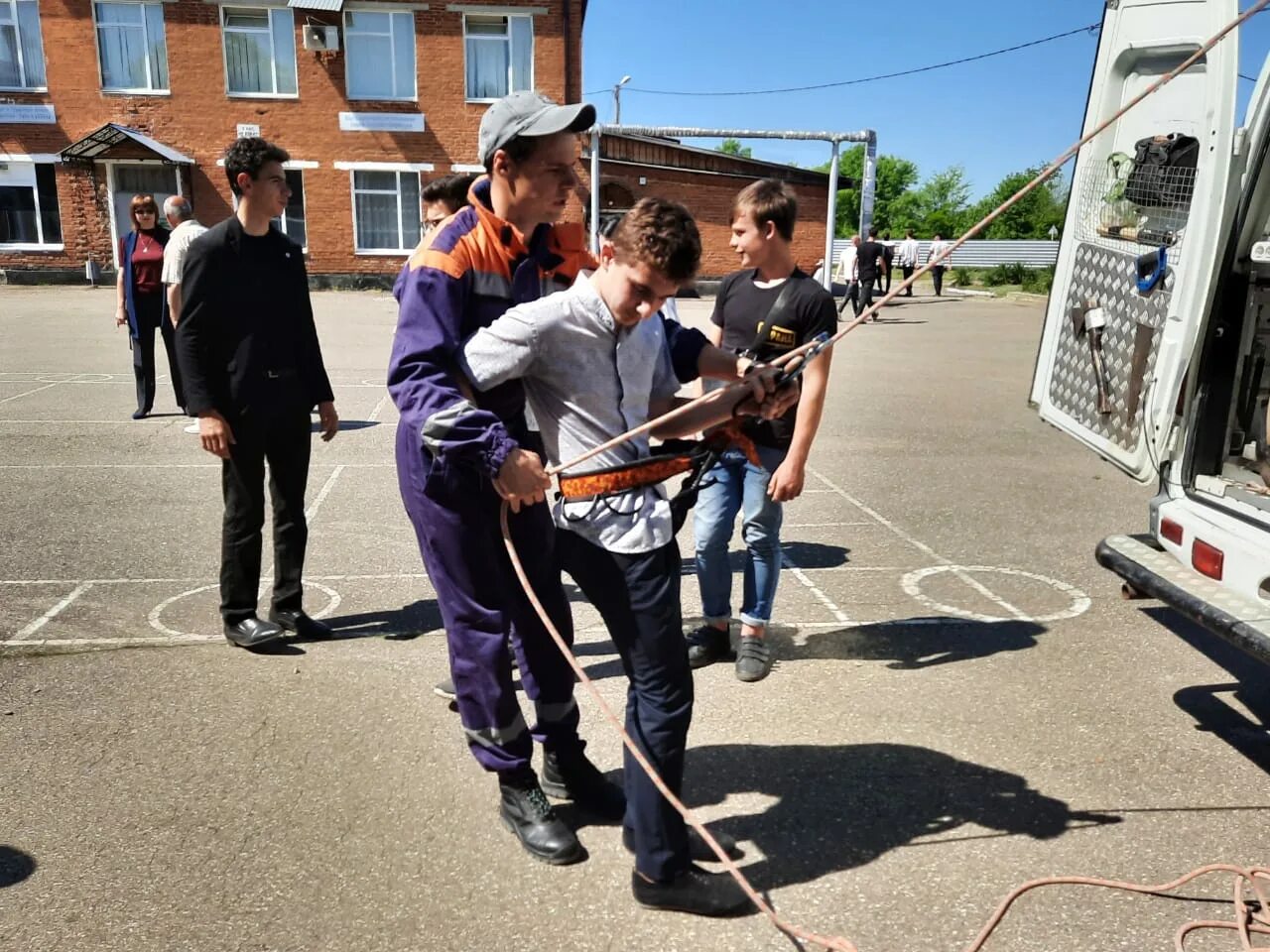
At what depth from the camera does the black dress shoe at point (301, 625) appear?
4590mm

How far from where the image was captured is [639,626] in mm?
2627

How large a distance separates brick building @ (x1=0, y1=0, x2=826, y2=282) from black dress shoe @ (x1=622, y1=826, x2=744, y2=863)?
26.1 metres

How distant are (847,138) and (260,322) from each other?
71.9 feet

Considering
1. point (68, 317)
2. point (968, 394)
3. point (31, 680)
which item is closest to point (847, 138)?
point (968, 394)

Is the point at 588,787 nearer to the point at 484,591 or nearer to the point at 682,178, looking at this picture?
the point at 484,591

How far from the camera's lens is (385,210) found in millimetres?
28125

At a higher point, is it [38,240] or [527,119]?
[527,119]

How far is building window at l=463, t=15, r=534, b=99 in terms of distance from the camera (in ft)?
89.2

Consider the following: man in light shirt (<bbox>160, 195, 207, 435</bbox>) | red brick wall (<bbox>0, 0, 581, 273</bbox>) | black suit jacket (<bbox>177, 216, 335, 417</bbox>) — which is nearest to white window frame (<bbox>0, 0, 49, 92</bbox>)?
red brick wall (<bbox>0, 0, 581, 273</bbox>)

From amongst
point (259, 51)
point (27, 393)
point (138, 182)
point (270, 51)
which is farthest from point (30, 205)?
point (27, 393)

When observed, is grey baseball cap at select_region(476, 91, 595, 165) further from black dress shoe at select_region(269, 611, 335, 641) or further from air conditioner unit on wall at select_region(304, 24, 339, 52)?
air conditioner unit on wall at select_region(304, 24, 339, 52)

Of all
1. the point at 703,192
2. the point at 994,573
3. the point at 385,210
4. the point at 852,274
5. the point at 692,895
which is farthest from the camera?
the point at 703,192

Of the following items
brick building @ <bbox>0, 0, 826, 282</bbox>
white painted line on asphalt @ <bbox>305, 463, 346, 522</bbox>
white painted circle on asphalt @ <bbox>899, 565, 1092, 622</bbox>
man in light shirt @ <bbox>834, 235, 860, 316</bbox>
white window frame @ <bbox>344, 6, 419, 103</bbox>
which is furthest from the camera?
white window frame @ <bbox>344, 6, 419, 103</bbox>

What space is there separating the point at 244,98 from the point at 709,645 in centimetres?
2732
